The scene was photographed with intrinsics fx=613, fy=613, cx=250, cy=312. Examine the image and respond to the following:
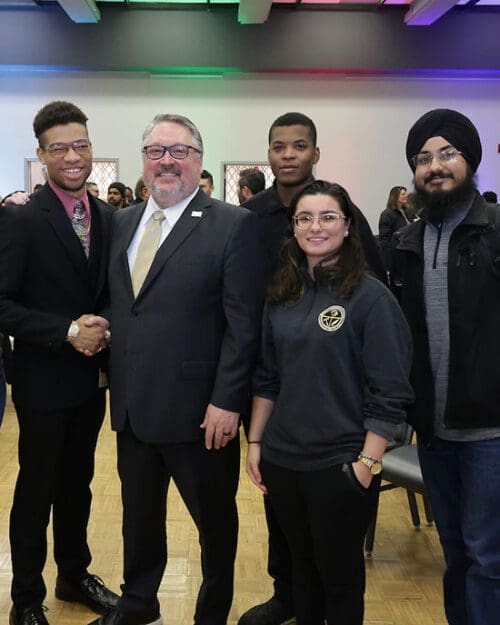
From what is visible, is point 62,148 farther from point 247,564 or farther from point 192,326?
point 247,564

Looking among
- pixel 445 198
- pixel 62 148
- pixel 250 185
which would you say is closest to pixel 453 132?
pixel 445 198

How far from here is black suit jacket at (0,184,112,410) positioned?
2041 mm

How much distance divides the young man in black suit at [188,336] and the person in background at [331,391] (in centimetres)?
15

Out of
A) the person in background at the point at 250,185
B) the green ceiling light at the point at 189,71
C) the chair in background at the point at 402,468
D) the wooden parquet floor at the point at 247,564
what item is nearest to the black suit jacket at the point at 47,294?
the wooden parquet floor at the point at 247,564

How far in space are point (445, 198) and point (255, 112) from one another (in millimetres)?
9082

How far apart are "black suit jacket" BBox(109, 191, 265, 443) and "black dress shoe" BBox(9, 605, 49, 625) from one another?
883mm

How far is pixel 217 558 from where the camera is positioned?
208cm

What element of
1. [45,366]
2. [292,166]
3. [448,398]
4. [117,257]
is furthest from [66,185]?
[448,398]

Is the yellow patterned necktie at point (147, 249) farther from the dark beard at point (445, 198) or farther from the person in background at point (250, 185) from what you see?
the person in background at point (250, 185)

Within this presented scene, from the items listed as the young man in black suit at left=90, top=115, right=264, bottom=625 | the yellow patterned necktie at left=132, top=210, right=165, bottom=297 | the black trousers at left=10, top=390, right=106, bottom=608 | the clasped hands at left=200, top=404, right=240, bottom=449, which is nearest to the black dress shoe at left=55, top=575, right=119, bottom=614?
the black trousers at left=10, top=390, right=106, bottom=608

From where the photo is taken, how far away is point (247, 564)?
9.22ft

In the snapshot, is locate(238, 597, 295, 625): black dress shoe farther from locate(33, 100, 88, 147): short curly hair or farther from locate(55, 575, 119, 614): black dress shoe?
locate(33, 100, 88, 147): short curly hair

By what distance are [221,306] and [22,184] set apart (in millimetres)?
9674

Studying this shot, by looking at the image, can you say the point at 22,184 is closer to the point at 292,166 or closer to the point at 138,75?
the point at 138,75
